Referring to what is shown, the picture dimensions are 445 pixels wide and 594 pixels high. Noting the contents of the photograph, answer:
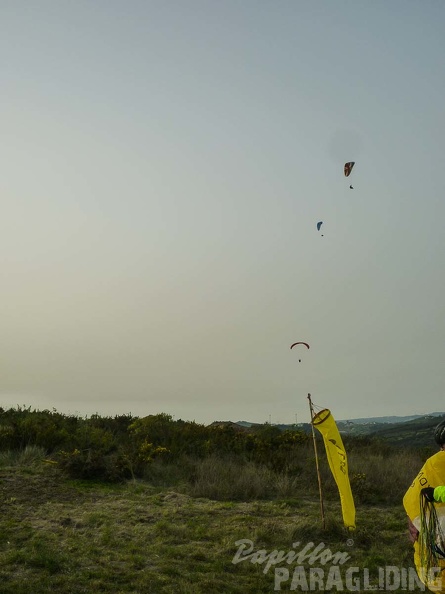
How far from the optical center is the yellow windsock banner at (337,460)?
9.78 meters

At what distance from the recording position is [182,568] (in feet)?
26.2

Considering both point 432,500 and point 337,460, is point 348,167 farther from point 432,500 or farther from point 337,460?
point 432,500

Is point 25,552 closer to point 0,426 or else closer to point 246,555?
point 246,555

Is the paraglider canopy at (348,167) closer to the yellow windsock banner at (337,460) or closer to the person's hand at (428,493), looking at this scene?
the yellow windsock banner at (337,460)

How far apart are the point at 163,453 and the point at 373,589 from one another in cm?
955

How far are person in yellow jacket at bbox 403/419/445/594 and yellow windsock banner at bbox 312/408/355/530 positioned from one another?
19.4 feet

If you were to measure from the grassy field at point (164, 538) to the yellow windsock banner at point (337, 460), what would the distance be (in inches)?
13.7

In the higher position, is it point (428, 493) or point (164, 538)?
point (428, 493)

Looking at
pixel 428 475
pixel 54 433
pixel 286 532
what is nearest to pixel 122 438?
pixel 54 433

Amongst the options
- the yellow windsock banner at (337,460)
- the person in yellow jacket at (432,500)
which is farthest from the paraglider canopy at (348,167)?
the person in yellow jacket at (432,500)

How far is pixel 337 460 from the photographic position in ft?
32.4

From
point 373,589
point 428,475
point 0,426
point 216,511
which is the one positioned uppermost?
point 0,426

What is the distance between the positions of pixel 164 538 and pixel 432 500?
6.52 metres

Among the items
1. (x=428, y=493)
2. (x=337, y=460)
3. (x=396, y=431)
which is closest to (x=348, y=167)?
(x=337, y=460)
